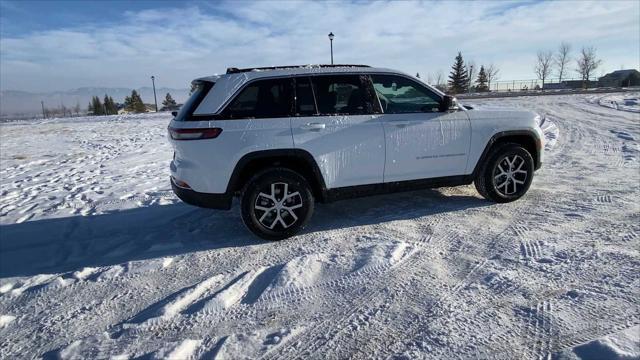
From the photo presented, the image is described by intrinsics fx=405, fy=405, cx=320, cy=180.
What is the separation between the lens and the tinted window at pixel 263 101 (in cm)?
415

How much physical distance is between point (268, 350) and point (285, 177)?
6.59 ft

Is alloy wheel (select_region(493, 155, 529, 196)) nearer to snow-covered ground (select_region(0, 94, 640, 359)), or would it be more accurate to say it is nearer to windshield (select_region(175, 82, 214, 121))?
snow-covered ground (select_region(0, 94, 640, 359))

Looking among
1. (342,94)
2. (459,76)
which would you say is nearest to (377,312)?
(342,94)

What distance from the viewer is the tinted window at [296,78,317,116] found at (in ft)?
14.3

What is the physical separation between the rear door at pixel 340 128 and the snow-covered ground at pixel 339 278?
0.69m

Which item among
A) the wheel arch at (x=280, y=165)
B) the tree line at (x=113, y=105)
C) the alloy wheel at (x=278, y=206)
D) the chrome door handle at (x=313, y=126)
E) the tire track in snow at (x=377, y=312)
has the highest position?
the tree line at (x=113, y=105)

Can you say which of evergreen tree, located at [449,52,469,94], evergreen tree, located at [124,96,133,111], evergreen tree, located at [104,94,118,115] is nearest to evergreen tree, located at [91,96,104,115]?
evergreen tree, located at [104,94,118,115]

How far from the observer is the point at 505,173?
208 inches

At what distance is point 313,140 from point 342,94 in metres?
0.68

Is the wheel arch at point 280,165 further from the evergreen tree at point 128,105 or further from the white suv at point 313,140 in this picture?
the evergreen tree at point 128,105

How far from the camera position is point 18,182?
7.57 metres

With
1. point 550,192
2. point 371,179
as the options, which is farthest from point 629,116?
point 371,179

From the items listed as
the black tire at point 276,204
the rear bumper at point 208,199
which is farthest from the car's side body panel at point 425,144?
the rear bumper at point 208,199

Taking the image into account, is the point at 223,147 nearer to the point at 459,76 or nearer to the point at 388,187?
the point at 388,187
